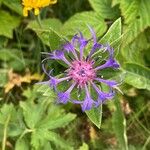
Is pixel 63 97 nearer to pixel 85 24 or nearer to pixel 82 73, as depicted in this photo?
pixel 82 73

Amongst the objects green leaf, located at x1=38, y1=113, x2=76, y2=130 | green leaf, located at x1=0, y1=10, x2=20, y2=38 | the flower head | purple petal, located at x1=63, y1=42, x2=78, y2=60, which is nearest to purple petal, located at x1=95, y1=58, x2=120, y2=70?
the flower head

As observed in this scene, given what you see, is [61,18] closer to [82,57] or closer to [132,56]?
[132,56]

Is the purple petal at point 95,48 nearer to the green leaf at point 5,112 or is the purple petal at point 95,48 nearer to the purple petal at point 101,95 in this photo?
the purple petal at point 101,95

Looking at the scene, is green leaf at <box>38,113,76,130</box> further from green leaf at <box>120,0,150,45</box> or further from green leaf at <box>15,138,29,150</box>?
green leaf at <box>120,0,150,45</box>

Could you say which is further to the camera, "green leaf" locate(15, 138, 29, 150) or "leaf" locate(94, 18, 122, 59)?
"green leaf" locate(15, 138, 29, 150)

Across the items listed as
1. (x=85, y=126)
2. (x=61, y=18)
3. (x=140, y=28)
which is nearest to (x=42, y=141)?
(x=85, y=126)

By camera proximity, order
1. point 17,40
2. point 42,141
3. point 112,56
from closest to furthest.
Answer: point 112,56 → point 42,141 → point 17,40
